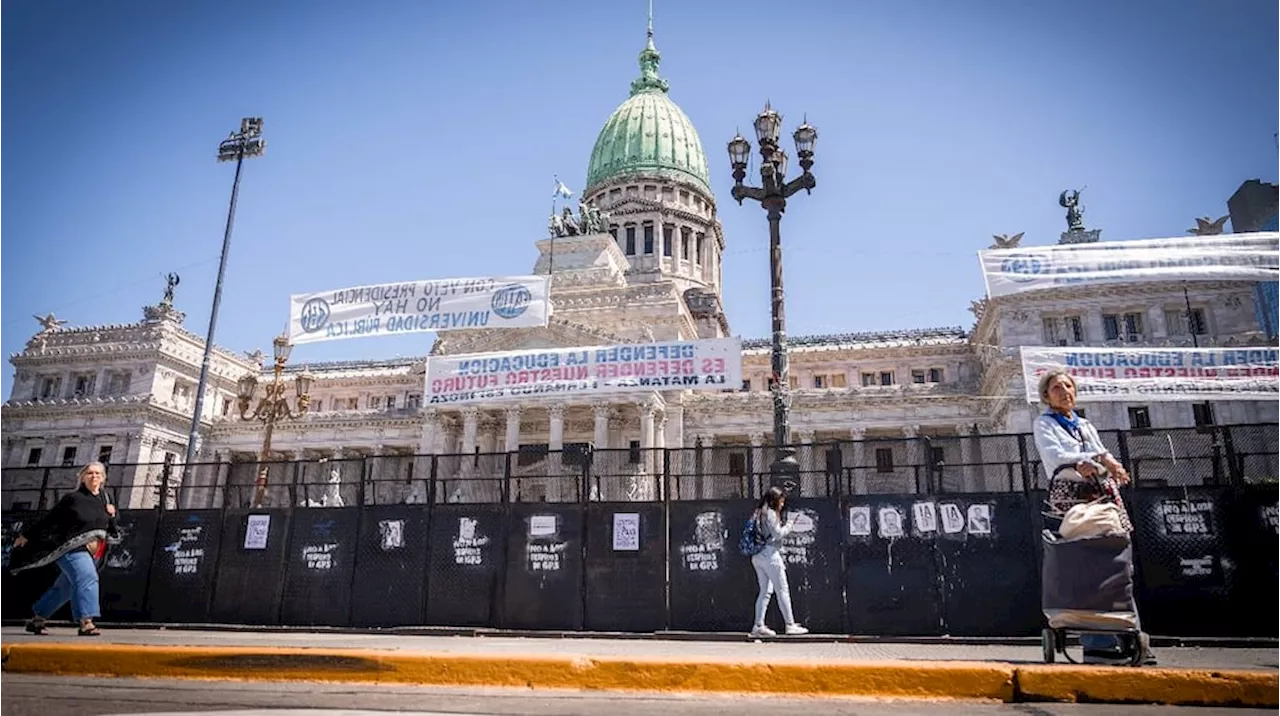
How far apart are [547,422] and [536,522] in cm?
3301

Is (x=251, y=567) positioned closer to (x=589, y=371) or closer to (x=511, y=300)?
(x=511, y=300)

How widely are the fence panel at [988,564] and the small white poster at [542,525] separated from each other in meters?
6.28

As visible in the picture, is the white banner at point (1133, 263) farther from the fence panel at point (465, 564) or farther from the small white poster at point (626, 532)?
the fence panel at point (465, 564)

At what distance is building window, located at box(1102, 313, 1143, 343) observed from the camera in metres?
38.8

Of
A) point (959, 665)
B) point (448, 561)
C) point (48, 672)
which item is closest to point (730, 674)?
point (959, 665)

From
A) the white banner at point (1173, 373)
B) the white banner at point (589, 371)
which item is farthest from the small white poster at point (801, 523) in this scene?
the white banner at point (1173, 373)

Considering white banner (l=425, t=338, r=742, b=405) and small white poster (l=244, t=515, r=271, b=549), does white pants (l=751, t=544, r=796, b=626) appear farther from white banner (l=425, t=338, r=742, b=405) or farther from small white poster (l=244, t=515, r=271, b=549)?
small white poster (l=244, t=515, r=271, b=549)

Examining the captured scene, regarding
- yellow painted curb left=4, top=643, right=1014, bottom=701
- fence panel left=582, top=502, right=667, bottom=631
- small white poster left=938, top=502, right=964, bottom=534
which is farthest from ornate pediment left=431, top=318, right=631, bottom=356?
yellow painted curb left=4, top=643, right=1014, bottom=701

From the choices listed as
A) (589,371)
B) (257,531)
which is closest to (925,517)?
(589,371)

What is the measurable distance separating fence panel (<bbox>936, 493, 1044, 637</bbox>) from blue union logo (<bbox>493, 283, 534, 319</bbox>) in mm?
8781

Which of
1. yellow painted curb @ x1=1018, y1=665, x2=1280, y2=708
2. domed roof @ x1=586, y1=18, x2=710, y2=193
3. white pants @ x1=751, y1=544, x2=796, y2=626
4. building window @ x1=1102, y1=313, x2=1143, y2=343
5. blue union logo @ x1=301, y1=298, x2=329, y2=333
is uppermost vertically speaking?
domed roof @ x1=586, y1=18, x2=710, y2=193

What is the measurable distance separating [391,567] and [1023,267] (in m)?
14.4

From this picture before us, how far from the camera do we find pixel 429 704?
4961 mm

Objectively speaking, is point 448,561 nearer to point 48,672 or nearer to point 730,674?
point 48,672
